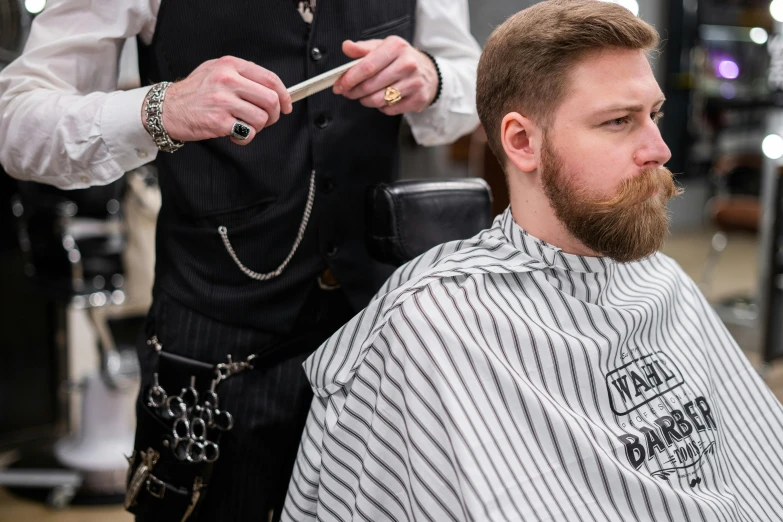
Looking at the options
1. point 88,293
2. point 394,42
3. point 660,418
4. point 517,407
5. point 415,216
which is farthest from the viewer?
point 88,293

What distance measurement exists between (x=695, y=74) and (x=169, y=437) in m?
7.04

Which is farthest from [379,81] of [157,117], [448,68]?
[157,117]

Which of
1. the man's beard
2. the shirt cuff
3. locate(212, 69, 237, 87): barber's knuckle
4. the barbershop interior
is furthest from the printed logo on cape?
the shirt cuff

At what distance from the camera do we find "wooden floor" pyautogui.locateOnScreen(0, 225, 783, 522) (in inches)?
114

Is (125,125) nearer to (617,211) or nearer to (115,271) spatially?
(617,211)

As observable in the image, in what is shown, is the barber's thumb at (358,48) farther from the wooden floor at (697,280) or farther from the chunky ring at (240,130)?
the wooden floor at (697,280)

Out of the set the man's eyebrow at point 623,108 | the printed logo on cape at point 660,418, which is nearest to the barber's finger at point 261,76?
the man's eyebrow at point 623,108

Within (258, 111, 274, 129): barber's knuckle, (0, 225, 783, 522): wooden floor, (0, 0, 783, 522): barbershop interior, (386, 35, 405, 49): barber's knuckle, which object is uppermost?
(386, 35, 405, 49): barber's knuckle

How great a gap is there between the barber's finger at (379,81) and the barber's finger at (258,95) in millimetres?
186

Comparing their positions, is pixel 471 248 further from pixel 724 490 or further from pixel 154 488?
→ pixel 154 488

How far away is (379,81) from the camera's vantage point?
1.40m

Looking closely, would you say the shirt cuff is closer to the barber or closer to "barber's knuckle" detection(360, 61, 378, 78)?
the barber

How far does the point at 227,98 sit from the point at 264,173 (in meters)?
0.23

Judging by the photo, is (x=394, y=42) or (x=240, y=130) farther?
(x=394, y=42)
